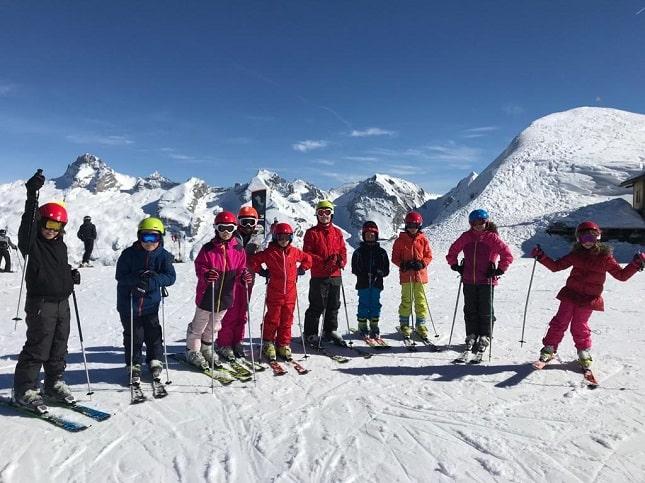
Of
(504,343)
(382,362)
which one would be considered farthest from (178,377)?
(504,343)

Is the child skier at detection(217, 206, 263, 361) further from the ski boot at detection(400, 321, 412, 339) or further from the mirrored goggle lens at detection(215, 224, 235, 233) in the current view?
the ski boot at detection(400, 321, 412, 339)

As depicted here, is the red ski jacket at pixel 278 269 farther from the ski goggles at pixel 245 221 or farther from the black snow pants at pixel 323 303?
the black snow pants at pixel 323 303

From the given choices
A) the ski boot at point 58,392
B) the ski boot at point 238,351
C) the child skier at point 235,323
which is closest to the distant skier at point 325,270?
the child skier at point 235,323

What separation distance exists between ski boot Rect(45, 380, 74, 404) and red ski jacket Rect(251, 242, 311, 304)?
266 centimetres

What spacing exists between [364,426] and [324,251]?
3.15 metres

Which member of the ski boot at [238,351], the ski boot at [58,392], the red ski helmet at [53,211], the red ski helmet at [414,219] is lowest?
the ski boot at [58,392]

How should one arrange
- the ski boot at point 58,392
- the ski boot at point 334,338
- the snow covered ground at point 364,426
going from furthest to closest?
the ski boot at point 334,338 < the ski boot at point 58,392 < the snow covered ground at point 364,426

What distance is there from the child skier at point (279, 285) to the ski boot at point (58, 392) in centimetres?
247

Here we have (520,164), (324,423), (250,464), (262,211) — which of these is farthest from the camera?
(520,164)

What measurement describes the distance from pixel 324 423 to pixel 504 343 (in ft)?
13.5

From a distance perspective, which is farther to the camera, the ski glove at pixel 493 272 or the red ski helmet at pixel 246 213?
the red ski helmet at pixel 246 213

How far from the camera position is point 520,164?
42062 mm

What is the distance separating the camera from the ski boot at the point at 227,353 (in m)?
5.93

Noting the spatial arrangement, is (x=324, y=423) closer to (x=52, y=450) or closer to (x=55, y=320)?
(x=52, y=450)
